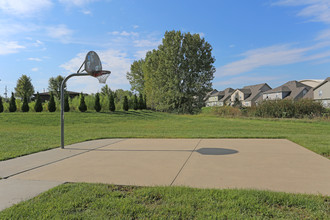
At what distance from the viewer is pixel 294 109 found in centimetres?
1994

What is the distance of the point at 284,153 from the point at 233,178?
108 inches

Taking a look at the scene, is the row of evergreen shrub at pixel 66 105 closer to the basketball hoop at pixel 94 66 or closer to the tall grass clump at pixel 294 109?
the tall grass clump at pixel 294 109

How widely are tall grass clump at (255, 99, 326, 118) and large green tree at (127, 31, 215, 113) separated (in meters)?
14.1

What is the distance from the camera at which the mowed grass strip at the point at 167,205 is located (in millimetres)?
2404

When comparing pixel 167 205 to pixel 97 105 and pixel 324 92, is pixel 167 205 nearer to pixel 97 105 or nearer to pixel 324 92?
pixel 97 105

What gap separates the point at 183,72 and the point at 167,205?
32.3 meters

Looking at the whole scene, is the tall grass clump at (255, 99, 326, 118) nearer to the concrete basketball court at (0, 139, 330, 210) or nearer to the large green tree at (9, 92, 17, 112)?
the concrete basketball court at (0, 139, 330, 210)

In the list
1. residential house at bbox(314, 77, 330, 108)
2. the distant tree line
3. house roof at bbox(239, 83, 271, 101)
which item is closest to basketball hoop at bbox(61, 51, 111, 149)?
the distant tree line

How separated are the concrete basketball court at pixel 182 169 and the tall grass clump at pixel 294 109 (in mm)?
16186

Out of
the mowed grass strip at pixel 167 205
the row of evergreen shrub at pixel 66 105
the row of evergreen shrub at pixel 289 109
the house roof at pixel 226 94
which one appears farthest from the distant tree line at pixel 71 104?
the house roof at pixel 226 94

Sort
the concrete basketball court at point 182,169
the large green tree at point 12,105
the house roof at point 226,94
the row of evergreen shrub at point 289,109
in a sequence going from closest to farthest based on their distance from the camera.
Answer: the concrete basketball court at point 182,169 < the row of evergreen shrub at point 289,109 < the large green tree at point 12,105 < the house roof at point 226,94

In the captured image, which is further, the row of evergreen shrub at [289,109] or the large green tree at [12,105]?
the large green tree at [12,105]

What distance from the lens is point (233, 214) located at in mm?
2414

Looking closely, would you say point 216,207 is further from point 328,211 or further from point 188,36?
point 188,36
